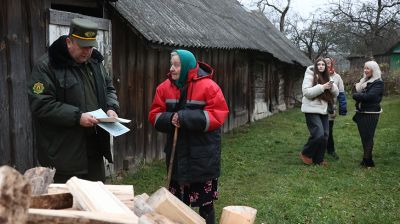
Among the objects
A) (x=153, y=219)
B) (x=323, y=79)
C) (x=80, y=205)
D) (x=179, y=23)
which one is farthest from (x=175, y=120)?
(x=179, y=23)

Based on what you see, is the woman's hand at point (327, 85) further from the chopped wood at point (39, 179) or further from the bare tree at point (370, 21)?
the bare tree at point (370, 21)

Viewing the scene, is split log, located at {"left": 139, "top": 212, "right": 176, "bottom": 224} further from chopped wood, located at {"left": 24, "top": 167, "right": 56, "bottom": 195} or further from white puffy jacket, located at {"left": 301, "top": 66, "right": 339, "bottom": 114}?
white puffy jacket, located at {"left": 301, "top": 66, "right": 339, "bottom": 114}

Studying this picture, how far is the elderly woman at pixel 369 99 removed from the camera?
277 inches

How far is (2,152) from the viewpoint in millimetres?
4477

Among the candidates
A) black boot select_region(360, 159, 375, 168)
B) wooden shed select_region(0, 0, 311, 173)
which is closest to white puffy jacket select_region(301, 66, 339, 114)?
black boot select_region(360, 159, 375, 168)

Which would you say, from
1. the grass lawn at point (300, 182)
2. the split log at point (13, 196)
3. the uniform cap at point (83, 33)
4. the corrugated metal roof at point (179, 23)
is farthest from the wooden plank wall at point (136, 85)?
the split log at point (13, 196)

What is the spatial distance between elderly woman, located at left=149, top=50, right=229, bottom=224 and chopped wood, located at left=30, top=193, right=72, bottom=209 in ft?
5.05

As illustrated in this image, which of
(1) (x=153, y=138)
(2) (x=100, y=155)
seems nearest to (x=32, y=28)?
(2) (x=100, y=155)

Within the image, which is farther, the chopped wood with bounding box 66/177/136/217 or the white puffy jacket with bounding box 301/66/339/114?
the white puffy jacket with bounding box 301/66/339/114

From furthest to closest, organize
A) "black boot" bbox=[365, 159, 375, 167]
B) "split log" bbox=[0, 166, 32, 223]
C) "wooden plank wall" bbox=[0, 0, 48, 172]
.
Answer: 1. "black boot" bbox=[365, 159, 375, 167]
2. "wooden plank wall" bbox=[0, 0, 48, 172]
3. "split log" bbox=[0, 166, 32, 223]

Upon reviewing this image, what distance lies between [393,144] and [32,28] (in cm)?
767

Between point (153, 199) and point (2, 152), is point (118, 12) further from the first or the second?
point (153, 199)

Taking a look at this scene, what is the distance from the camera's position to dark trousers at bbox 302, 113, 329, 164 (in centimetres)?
739

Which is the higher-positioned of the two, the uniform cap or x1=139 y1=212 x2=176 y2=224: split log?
the uniform cap
